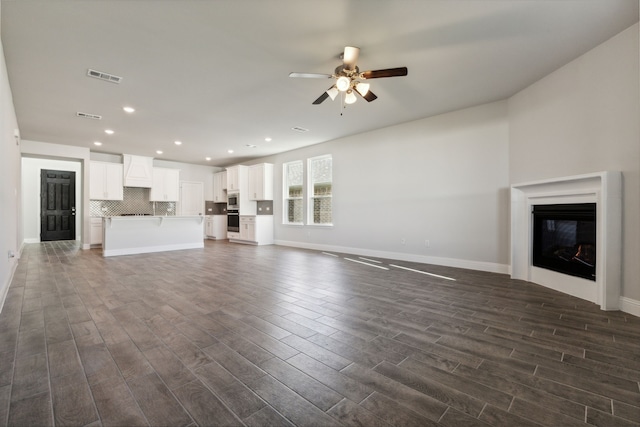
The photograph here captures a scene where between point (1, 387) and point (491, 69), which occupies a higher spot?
point (491, 69)

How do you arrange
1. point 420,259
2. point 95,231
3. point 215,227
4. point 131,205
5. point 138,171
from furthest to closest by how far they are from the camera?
point 215,227, point 131,205, point 138,171, point 95,231, point 420,259

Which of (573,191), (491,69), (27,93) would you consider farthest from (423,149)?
(27,93)

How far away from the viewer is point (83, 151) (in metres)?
7.50

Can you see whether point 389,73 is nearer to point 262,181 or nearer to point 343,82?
point 343,82

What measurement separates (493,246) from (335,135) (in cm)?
399

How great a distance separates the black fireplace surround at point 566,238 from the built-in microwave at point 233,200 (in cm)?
788

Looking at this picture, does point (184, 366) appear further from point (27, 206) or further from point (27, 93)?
point (27, 206)

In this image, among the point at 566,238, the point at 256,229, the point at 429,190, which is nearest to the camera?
the point at 566,238

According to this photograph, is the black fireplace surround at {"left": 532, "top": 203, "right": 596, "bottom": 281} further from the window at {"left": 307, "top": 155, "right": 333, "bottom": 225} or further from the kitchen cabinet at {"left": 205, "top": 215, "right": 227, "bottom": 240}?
the kitchen cabinet at {"left": 205, "top": 215, "right": 227, "bottom": 240}

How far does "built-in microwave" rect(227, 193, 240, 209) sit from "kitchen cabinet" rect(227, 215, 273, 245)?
1.99 ft

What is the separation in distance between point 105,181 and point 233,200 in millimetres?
3628

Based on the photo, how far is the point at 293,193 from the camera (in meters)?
8.21

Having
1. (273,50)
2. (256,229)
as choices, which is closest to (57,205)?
(256,229)

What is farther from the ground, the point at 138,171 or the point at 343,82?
the point at 343,82
